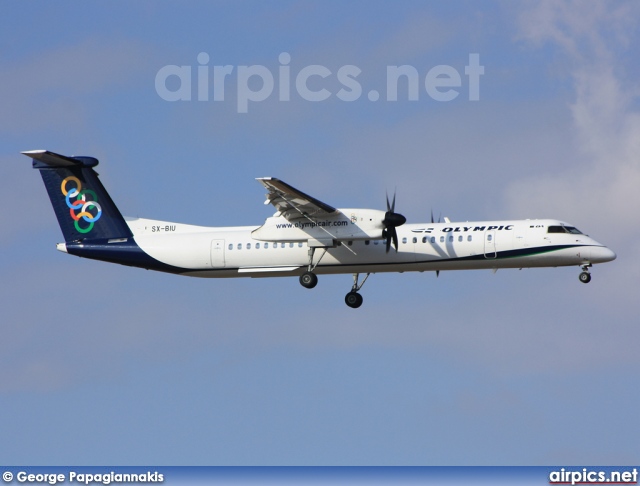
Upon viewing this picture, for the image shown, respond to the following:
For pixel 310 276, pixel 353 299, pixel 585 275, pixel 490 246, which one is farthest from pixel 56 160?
pixel 585 275

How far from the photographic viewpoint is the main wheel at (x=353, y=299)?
40406 mm

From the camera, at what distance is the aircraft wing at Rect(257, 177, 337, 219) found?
121 ft

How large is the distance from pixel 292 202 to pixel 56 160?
364 inches

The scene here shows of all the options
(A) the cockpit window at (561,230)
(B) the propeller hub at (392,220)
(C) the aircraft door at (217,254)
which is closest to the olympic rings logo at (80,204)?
(C) the aircraft door at (217,254)

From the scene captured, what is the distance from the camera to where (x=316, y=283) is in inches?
1550

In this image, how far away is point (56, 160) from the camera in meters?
41.8

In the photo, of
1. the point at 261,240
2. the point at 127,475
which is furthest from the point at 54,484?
the point at 261,240

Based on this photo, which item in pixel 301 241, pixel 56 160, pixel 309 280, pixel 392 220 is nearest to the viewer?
pixel 392 220

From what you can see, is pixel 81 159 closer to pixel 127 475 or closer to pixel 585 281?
pixel 127 475

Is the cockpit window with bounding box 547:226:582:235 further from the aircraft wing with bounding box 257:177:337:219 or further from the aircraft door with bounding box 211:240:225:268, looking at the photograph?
the aircraft door with bounding box 211:240:225:268

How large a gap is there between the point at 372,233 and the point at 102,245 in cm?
973

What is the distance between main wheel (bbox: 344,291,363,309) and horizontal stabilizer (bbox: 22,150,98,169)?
398 inches

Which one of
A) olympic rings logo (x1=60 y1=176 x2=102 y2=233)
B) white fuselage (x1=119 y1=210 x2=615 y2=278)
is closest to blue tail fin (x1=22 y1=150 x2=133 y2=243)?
olympic rings logo (x1=60 y1=176 x2=102 y2=233)

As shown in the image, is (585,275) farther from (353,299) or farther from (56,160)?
(56,160)
